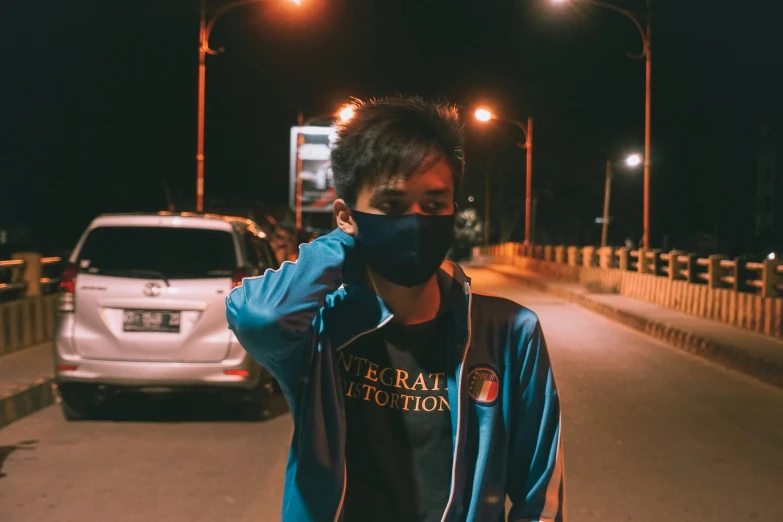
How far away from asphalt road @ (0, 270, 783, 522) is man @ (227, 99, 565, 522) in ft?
11.3

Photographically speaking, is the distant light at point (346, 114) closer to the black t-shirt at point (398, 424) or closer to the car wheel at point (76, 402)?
the black t-shirt at point (398, 424)

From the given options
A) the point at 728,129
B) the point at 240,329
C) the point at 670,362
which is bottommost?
the point at 670,362

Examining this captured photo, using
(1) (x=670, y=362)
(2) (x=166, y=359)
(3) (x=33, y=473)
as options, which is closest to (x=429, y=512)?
(3) (x=33, y=473)

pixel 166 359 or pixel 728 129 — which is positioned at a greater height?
pixel 728 129

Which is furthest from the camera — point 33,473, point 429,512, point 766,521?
point 33,473

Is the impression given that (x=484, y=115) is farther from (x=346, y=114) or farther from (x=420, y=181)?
(x=420, y=181)

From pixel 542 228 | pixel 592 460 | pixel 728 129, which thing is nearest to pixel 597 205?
pixel 542 228

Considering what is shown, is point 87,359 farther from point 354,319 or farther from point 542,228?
point 542,228

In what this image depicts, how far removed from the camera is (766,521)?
550 centimetres

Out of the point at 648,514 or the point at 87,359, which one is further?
the point at 87,359

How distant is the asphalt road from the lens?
5.62 meters

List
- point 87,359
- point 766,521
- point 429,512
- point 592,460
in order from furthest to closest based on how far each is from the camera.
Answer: point 87,359
point 592,460
point 766,521
point 429,512

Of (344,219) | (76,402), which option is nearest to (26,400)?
(76,402)

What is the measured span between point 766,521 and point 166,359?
15.7 ft
